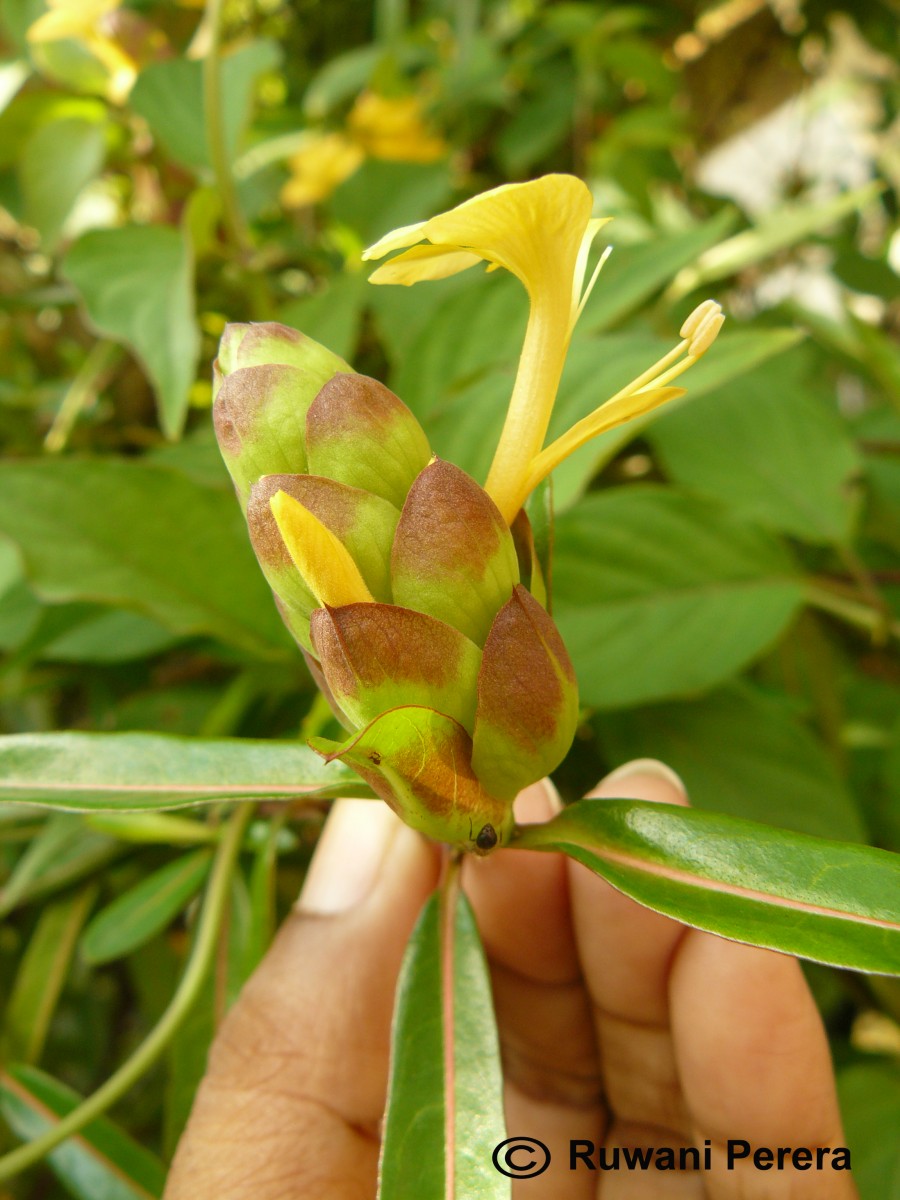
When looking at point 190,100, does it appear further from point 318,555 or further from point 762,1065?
point 762,1065

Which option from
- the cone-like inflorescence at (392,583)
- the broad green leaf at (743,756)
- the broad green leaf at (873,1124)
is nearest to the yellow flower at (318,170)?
the broad green leaf at (743,756)

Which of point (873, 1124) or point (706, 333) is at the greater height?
point (706, 333)

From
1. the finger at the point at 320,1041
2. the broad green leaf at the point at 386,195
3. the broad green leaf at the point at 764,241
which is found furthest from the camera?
the broad green leaf at the point at 386,195

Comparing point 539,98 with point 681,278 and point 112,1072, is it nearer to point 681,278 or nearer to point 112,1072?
point 681,278

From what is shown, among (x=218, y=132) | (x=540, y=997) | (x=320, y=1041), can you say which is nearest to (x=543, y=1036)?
(x=540, y=997)

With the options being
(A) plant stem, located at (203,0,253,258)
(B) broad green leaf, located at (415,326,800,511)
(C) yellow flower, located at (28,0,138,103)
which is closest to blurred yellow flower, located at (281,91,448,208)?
(C) yellow flower, located at (28,0,138,103)

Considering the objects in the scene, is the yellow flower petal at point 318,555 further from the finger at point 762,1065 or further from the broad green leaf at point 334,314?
the broad green leaf at point 334,314
